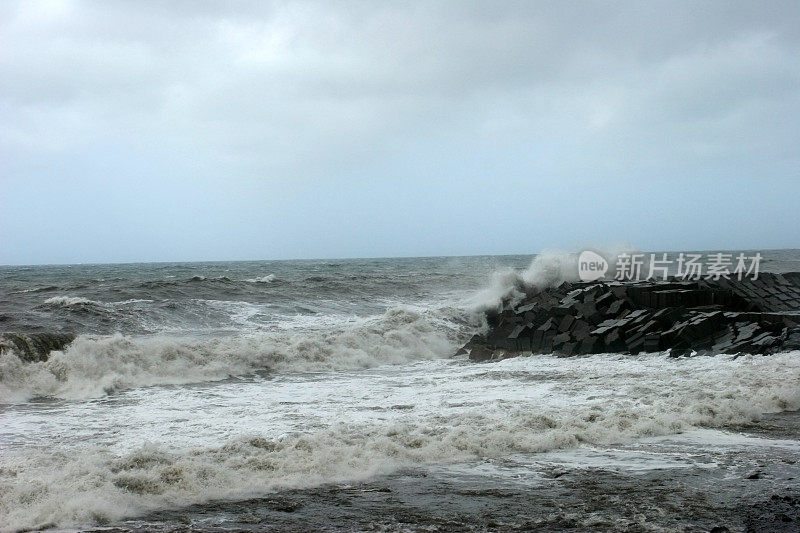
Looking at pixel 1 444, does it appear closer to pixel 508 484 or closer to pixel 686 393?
pixel 508 484

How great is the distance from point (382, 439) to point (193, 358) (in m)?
6.34

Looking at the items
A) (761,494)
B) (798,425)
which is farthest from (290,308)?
(761,494)

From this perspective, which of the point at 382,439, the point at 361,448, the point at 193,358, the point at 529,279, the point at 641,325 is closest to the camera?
the point at 361,448

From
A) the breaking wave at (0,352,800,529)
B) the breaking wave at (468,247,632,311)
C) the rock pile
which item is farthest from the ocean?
the breaking wave at (468,247,632,311)

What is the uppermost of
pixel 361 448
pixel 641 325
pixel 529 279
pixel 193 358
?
pixel 529 279

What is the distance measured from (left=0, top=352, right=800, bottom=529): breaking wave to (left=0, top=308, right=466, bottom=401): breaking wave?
416 centimetres

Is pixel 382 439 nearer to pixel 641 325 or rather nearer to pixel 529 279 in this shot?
pixel 641 325

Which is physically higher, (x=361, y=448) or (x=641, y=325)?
(x=641, y=325)

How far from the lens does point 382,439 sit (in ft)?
20.5

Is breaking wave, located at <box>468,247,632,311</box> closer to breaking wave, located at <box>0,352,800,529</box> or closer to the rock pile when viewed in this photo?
the rock pile

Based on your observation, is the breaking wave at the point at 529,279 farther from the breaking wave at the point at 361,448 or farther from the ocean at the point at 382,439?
the breaking wave at the point at 361,448

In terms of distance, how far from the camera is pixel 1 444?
6.52m

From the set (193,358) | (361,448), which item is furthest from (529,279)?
(361,448)

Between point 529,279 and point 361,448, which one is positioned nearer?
point 361,448
